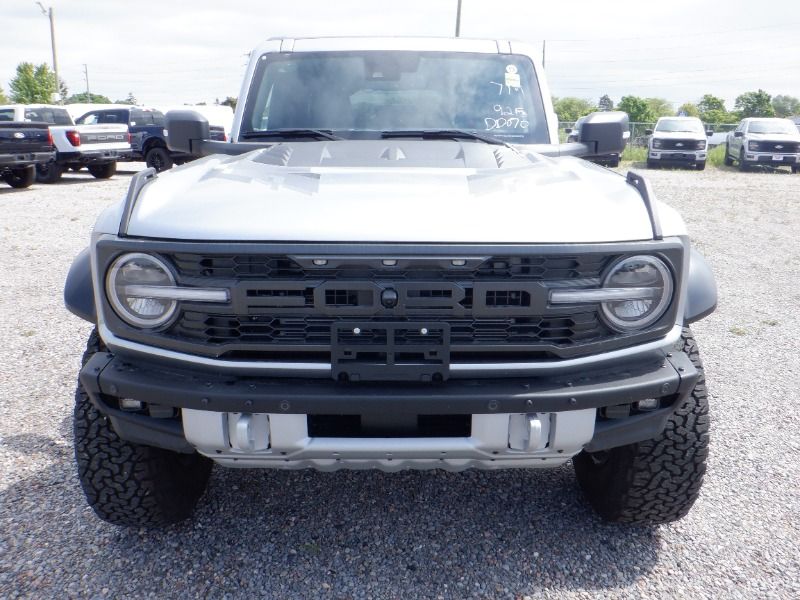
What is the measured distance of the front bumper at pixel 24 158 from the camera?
1282cm

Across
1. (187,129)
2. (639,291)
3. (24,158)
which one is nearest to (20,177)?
(24,158)

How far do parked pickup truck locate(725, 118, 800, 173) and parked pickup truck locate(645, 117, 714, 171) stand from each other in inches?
44.1

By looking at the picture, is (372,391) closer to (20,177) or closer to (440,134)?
(440,134)

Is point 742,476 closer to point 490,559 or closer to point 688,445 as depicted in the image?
point 688,445

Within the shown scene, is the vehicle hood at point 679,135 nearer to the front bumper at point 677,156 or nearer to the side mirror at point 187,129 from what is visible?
the front bumper at point 677,156

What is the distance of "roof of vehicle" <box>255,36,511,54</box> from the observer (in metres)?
3.64

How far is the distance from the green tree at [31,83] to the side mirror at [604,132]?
2454 inches

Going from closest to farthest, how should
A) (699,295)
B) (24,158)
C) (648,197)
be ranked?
(648,197), (699,295), (24,158)

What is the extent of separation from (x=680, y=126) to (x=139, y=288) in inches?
904

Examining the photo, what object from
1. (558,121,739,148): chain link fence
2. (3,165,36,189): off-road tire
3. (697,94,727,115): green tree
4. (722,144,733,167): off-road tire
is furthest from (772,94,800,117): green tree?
(3,165,36,189): off-road tire

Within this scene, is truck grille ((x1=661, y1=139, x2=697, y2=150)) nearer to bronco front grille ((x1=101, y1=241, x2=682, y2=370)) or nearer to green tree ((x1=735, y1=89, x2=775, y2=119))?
bronco front grille ((x1=101, y1=241, x2=682, y2=370))

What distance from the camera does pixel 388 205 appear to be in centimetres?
204

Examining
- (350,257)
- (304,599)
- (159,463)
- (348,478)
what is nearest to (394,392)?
(350,257)

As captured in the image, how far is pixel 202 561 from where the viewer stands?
96.3 inches
